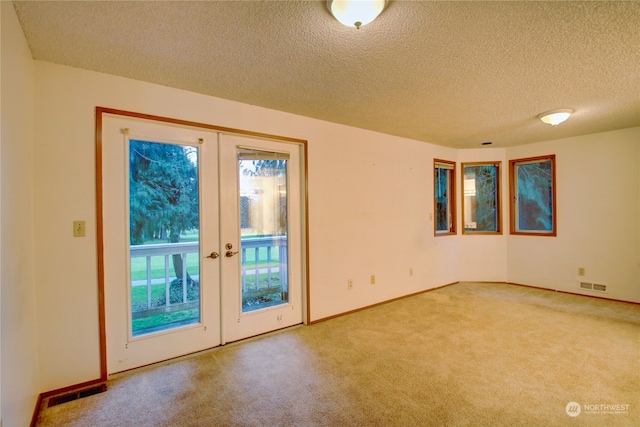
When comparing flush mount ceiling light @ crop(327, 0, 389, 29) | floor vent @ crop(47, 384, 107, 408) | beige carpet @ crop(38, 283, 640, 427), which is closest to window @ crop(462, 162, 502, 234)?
beige carpet @ crop(38, 283, 640, 427)

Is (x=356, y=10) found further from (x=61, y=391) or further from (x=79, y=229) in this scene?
(x=61, y=391)

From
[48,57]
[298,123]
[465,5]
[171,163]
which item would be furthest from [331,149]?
[48,57]

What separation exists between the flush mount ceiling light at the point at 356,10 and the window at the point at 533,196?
4.61 metres

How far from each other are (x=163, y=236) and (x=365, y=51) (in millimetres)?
2215

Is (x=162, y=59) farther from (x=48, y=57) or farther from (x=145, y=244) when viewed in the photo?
(x=145, y=244)

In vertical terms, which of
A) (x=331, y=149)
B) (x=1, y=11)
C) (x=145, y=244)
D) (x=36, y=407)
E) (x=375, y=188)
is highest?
(x=1, y=11)

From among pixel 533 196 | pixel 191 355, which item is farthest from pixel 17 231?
pixel 533 196

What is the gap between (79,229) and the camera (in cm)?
223

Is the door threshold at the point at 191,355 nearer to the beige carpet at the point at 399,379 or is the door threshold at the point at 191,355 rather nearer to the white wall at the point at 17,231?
the beige carpet at the point at 399,379

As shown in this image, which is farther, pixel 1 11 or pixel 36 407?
pixel 36 407

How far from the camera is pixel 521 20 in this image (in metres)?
1.74

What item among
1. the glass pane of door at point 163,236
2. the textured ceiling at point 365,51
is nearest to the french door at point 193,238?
the glass pane of door at point 163,236

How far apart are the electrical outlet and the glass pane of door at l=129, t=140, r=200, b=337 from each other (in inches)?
12.5

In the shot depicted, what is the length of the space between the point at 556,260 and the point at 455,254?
4.75ft
